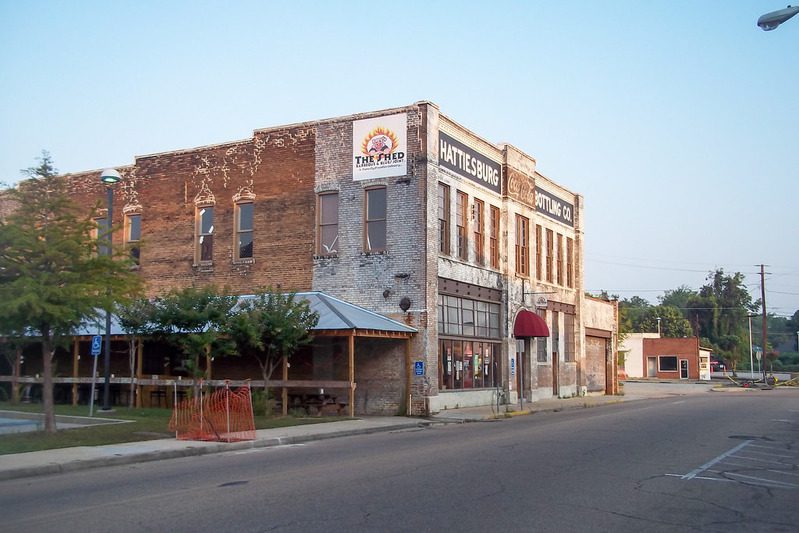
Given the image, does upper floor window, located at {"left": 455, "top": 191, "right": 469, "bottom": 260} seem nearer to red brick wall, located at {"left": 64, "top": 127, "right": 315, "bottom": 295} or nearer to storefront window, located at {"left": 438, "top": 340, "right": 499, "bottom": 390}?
storefront window, located at {"left": 438, "top": 340, "right": 499, "bottom": 390}

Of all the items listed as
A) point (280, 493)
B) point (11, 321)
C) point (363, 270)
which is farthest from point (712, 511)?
point (363, 270)

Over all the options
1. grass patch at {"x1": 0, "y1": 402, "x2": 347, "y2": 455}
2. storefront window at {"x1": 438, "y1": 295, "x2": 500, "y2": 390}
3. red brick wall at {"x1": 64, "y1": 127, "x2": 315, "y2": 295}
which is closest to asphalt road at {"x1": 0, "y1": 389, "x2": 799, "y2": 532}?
grass patch at {"x1": 0, "y1": 402, "x2": 347, "y2": 455}

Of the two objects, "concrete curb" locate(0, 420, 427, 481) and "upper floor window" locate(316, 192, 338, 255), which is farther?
"upper floor window" locate(316, 192, 338, 255)

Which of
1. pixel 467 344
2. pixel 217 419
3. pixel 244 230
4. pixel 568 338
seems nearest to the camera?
pixel 217 419

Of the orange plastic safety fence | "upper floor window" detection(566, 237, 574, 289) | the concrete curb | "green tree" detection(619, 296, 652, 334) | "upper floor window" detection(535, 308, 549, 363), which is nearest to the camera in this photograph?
the concrete curb

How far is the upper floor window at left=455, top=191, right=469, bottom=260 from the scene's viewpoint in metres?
32.3

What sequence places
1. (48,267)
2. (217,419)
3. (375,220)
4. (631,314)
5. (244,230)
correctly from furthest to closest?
(631,314), (244,230), (375,220), (217,419), (48,267)

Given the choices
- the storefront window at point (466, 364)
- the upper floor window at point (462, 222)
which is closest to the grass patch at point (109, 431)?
the storefront window at point (466, 364)

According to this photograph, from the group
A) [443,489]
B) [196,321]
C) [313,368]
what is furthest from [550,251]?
[443,489]

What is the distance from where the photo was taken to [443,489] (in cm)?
1127

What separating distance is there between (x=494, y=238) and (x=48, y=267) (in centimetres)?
2124

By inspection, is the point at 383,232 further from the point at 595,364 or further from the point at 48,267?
the point at 595,364

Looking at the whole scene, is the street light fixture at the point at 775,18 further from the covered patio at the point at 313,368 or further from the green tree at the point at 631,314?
the green tree at the point at 631,314

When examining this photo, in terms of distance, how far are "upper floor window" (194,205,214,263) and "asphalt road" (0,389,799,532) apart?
1678cm
